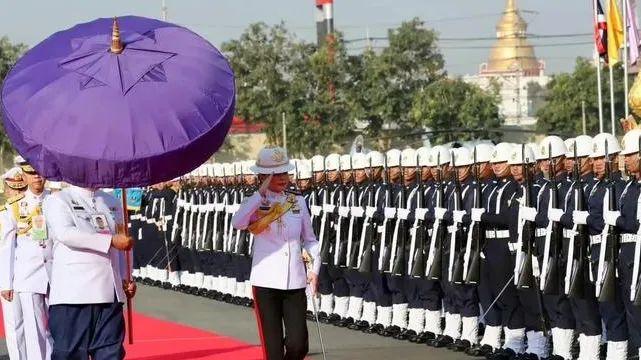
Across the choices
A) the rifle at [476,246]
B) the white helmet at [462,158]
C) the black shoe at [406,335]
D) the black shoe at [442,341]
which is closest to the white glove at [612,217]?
the rifle at [476,246]

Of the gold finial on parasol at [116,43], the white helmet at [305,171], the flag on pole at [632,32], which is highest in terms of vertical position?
the flag on pole at [632,32]

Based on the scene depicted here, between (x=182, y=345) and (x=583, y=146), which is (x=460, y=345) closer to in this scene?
(x=583, y=146)

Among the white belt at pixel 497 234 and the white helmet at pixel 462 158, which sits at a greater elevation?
the white helmet at pixel 462 158

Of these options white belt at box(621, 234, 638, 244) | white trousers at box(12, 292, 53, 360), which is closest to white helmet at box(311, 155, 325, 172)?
white trousers at box(12, 292, 53, 360)

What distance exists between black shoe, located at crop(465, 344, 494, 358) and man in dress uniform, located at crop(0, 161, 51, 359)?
11.8ft

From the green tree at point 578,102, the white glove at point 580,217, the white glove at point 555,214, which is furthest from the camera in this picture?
the green tree at point 578,102

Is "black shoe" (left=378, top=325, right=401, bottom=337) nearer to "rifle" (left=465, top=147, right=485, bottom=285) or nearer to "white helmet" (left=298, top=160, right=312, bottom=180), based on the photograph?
"rifle" (left=465, top=147, right=485, bottom=285)

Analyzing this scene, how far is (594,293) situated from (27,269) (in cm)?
411

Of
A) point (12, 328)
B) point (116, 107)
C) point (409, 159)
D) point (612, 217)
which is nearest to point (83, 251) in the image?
point (116, 107)

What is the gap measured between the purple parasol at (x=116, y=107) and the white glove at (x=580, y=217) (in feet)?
12.4

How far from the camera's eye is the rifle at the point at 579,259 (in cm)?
1085

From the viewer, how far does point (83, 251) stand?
8.29 meters

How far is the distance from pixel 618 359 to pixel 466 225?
8.12 feet

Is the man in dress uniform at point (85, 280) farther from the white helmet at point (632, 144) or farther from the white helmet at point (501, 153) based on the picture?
the white helmet at point (501, 153)
